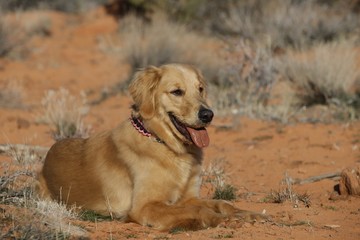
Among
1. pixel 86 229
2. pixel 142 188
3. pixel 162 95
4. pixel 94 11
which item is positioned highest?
pixel 94 11

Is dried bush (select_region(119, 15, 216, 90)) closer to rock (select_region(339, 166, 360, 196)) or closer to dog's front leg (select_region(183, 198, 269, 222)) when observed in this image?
rock (select_region(339, 166, 360, 196))

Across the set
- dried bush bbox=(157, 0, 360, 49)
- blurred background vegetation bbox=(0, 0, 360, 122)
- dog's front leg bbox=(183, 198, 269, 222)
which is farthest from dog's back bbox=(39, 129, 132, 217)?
dried bush bbox=(157, 0, 360, 49)

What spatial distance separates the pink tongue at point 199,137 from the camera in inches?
241

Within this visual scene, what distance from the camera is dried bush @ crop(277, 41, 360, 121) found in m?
11.7

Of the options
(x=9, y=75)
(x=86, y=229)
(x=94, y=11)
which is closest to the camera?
(x=86, y=229)

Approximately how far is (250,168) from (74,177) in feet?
10.3

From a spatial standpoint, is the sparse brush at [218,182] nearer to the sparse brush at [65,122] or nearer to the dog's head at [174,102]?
the dog's head at [174,102]

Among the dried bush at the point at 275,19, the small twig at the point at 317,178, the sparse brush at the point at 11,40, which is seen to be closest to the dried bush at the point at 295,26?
the dried bush at the point at 275,19

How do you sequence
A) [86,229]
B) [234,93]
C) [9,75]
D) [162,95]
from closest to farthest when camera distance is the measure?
1. [86,229]
2. [162,95]
3. [234,93]
4. [9,75]

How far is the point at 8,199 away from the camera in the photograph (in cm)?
571

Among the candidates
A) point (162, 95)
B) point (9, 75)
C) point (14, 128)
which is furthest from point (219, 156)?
point (9, 75)

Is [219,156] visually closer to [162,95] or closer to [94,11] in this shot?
[162,95]

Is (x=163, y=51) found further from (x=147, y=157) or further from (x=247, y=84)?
(x=147, y=157)

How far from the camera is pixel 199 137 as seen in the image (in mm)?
6117
